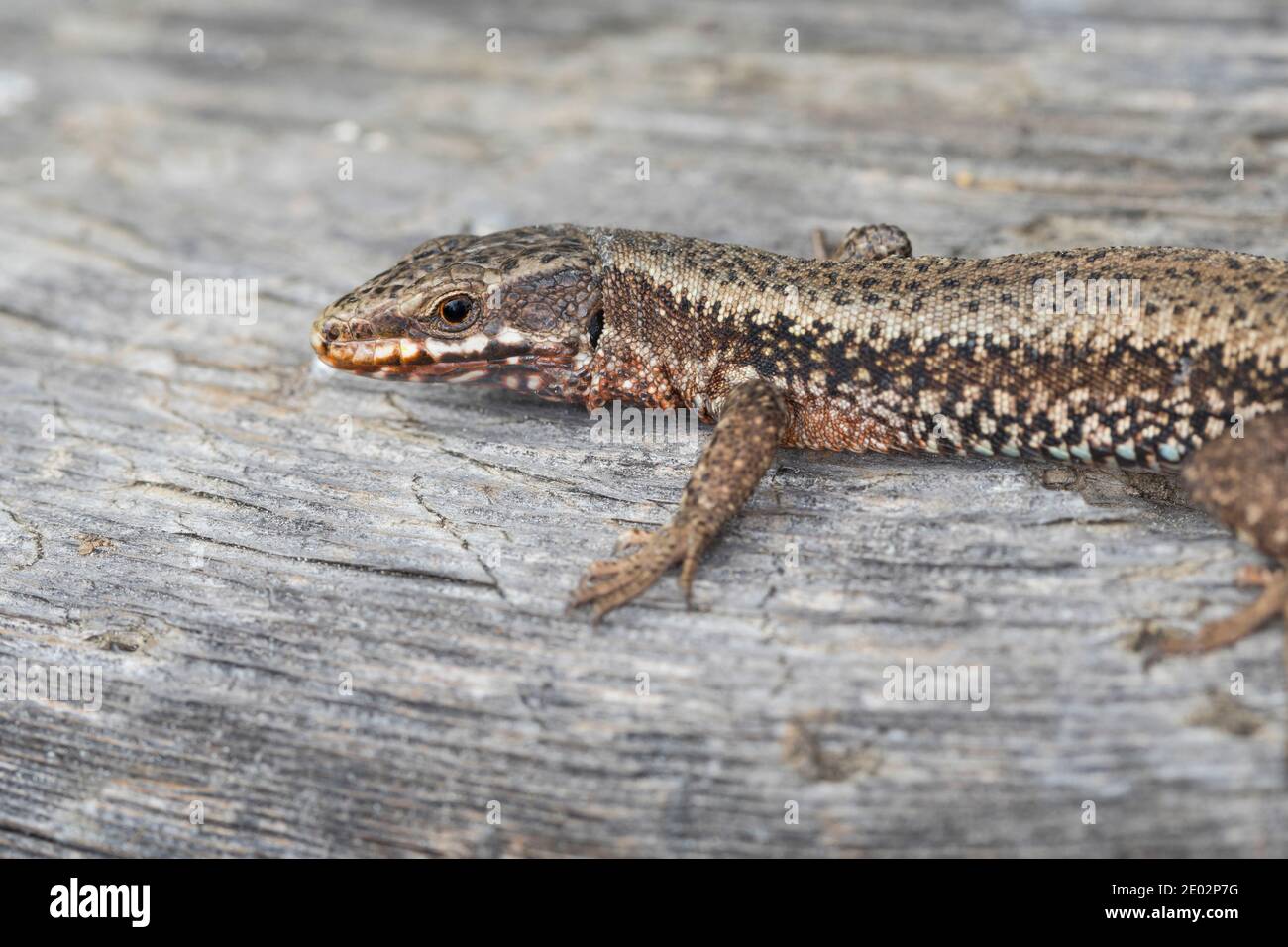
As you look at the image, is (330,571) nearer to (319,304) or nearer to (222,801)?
(222,801)

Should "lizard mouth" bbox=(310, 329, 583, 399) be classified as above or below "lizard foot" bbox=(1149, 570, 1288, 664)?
above

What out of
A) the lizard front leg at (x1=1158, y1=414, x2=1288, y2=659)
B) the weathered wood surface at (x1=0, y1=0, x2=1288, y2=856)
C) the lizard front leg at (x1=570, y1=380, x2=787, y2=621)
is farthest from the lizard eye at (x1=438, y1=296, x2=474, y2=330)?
the lizard front leg at (x1=1158, y1=414, x2=1288, y2=659)

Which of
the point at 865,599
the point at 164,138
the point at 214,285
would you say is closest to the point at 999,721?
the point at 865,599

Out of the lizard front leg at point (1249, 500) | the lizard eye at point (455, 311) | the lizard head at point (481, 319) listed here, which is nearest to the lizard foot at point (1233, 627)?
the lizard front leg at point (1249, 500)

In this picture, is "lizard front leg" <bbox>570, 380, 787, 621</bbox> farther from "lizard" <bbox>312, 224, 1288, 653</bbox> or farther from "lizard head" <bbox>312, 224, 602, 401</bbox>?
"lizard head" <bbox>312, 224, 602, 401</bbox>

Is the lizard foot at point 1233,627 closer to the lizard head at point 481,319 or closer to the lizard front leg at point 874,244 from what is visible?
the lizard front leg at point 874,244

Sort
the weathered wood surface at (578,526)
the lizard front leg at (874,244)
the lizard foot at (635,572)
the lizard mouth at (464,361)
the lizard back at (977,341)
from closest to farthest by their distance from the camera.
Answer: the weathered wood surface at (578,526) < the lizard foot at (635,572) < the lizard back at (977,341) < the lizard mouth at (464,361) < the lizard front leg at (874,244)

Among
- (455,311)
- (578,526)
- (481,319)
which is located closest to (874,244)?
(481,319)
